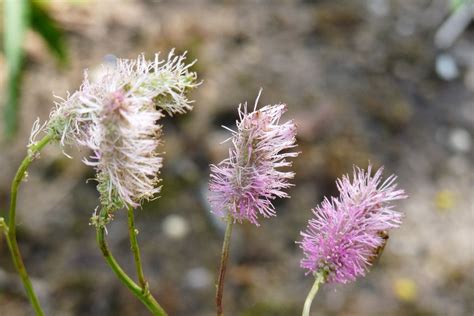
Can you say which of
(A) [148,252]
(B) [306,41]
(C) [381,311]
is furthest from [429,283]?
(B) [306,41]

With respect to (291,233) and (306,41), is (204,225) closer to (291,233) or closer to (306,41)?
(291,233)

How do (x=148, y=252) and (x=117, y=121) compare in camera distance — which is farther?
(x=148, y=252)

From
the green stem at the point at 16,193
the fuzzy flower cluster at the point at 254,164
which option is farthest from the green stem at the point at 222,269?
the green stem at the point at 16,193

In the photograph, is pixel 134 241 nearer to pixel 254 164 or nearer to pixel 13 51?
pixel 254 164

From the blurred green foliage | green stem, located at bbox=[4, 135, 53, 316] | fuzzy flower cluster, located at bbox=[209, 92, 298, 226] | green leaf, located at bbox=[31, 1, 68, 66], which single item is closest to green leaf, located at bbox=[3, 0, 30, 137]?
the blurred green foliage

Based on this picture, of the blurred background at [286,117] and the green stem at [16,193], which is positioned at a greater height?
the blurred background at [286,117]

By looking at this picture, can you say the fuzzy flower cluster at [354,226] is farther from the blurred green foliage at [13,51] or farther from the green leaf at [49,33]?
the green leaf at [49,33]
